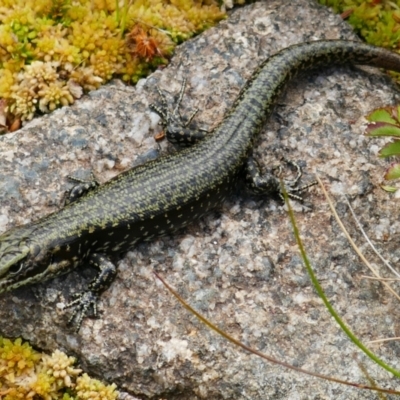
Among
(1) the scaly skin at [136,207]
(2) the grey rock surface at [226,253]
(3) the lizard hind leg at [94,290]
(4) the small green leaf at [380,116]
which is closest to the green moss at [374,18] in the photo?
(2) the grey rock surface at [226,253]

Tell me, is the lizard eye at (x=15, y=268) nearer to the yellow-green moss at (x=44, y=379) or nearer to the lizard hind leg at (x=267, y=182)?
the yellow-green moss at (x=44, y=379)

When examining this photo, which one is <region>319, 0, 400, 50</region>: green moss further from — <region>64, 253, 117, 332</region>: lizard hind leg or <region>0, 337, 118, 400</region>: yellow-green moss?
<region>0, 337, 118, 400</region>: yellow-green moss

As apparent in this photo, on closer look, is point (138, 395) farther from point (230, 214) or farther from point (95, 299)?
point (230, 214)

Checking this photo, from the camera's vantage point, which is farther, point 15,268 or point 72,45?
point 72,45

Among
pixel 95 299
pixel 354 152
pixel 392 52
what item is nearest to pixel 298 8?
pixel 392 52

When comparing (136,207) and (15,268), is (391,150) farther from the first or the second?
(15,268)

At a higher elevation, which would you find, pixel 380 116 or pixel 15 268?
pixel 380 116

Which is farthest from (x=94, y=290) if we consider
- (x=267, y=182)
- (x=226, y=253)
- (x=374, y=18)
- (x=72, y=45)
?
(x=374, y=18)
